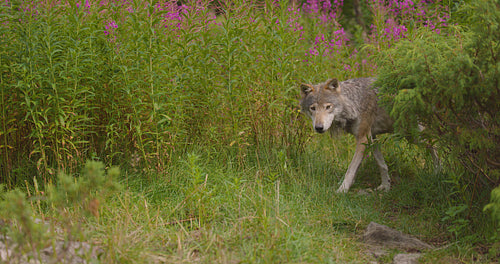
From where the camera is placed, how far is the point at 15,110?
555 centimetres

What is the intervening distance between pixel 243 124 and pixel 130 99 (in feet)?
5.31

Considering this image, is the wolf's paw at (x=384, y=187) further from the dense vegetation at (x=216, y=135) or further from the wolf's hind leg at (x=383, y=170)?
the dense vegetation at (x=216, y=135)

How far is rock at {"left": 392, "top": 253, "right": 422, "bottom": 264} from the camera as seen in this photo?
4.23 m

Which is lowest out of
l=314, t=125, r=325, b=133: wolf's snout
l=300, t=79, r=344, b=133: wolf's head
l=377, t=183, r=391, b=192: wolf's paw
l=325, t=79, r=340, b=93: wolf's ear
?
l=377, t=183, r=391, b=192: wolf's paw

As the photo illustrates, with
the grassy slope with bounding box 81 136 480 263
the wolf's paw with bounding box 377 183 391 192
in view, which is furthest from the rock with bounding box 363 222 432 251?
the wolf's paw with bounding box 377 183 391 192

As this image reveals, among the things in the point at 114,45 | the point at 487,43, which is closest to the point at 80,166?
the point at 114,45

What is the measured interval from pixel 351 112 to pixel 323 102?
427 mm

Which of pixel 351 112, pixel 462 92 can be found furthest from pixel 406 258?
pixel 351 112

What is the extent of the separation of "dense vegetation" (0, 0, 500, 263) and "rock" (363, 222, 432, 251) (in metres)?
0.18

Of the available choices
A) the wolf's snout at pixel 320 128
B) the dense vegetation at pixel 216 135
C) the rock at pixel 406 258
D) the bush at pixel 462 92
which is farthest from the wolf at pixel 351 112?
the rock at pixel 406 258

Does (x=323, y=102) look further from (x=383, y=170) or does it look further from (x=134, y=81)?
(x=134, y=81)

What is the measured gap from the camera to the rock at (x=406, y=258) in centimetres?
423

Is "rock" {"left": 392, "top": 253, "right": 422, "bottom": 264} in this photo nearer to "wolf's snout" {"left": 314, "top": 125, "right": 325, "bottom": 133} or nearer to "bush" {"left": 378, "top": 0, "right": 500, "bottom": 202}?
"bush" {"left": 378, "top": 0, "right": 500, "bottom": 202}

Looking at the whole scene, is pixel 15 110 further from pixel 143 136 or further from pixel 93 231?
pixel 93 231
